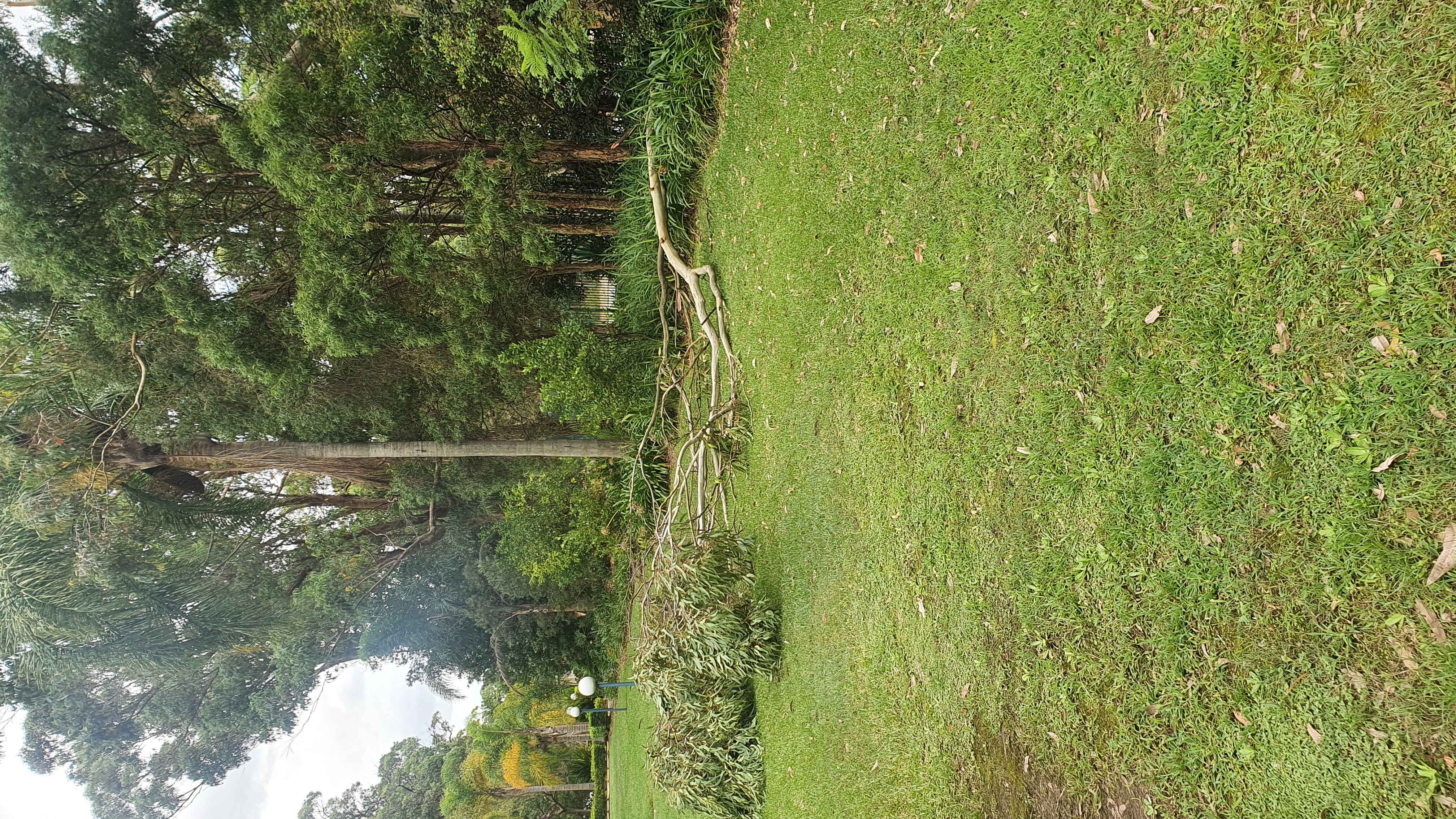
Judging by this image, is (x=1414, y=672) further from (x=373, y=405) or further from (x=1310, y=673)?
(x=373, y=405)

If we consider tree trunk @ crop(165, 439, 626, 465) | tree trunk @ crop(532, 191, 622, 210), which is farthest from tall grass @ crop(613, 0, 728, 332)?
tree trunk @ crop(165, 439, 626, 465)

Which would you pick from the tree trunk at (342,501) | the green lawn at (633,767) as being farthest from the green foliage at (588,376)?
the tree trunk at (342,501)

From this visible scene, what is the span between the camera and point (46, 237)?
23.7 ft

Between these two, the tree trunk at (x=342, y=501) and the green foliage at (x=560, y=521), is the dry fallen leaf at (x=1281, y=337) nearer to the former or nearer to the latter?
the green foliage at (x=560, y=521)

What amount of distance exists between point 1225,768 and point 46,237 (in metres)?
10.1

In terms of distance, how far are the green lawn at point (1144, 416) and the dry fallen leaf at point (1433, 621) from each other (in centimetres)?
2

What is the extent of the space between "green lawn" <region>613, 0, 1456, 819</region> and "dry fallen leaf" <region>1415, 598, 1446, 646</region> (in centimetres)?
2

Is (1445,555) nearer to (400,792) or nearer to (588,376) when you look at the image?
(588,376)

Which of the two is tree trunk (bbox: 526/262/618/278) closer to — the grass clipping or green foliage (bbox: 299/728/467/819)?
the grass clipping

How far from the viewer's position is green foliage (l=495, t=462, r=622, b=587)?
37.1ft

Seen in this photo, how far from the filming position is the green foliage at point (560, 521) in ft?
37.1

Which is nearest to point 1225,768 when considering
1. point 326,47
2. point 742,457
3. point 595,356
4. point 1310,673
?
point 1310,673

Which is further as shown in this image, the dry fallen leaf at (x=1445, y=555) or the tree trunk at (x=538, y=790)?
the tree trunk at (x=538, y=790)

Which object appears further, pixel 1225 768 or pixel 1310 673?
pixel 1225 768
